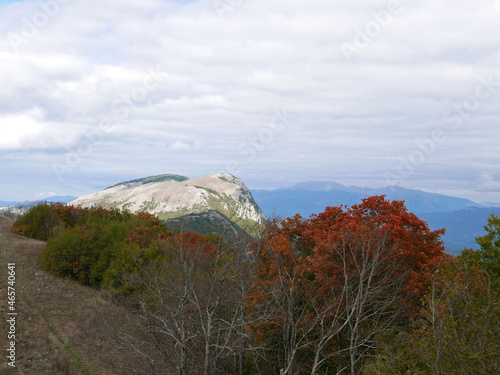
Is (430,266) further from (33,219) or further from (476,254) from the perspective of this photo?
(33,219)

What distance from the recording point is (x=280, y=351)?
27766 millimetres

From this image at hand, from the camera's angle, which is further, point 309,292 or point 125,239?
point 125,239

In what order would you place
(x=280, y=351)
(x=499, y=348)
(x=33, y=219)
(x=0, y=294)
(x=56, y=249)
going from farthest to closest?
(x=33, y=219) → (x=56, y=249) → (x=0, y=294) → (x=280, y=351) → (x=499, y=348)

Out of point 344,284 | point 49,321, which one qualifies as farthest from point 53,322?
point 344,284

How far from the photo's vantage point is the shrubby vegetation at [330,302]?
1537cm

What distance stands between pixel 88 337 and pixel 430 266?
32.1m

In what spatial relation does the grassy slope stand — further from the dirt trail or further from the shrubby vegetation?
the shrubby vegetation

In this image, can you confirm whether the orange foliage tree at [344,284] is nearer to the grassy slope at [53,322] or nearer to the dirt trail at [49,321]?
the grassy slope at [53,322]

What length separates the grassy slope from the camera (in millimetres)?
30344

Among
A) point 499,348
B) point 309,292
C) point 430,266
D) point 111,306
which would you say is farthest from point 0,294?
point 499,348

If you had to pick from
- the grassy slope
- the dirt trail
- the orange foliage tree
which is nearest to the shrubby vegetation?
the orange foliage tree

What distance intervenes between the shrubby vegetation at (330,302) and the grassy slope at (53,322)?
570 centimetres

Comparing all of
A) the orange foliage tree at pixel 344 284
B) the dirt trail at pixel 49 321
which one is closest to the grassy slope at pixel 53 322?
the dirt trail at pixel 49 321

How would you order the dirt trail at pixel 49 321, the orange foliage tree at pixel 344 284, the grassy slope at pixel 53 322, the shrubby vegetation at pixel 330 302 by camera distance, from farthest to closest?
the dirt trail at pixel 49 321, the grassy slope at pixel 53 322, the orange foliage tree at pixel 344 284, the shrubby vegetation at pixel 330 302
